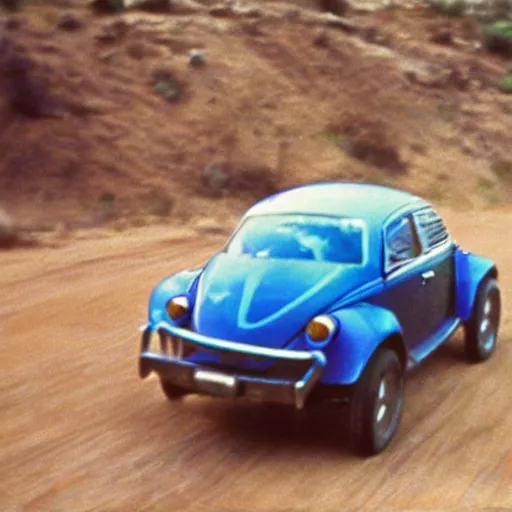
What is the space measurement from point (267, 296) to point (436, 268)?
1.92 metres

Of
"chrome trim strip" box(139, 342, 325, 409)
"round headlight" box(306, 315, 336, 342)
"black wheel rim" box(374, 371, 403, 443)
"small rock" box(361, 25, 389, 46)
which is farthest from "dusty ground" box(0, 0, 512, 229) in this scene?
"round headlight" box(306, 315, 336, 342)

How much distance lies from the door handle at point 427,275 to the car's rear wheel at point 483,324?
0.85 meters

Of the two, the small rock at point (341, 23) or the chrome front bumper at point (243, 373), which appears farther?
the small rock at point (341, 23)

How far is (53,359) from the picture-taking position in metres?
8.96

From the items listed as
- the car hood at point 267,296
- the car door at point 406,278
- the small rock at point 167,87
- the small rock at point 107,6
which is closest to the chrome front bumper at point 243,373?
the car hood at point 267,296

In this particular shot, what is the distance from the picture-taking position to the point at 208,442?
695 centimetres

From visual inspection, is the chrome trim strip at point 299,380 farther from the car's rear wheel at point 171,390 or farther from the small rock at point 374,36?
the small rock at point 374,36

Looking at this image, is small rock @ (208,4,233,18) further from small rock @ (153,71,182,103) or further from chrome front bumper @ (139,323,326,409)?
chrome front bumper @ (139,323,326,409)

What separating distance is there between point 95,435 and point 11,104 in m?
13.9

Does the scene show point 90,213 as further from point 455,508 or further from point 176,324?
point 455,508

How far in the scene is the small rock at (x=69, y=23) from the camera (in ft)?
76.3

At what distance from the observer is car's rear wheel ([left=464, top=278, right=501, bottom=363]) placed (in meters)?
8.61

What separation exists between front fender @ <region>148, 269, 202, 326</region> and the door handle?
5.65 ft

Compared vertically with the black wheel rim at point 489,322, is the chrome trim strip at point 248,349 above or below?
above
